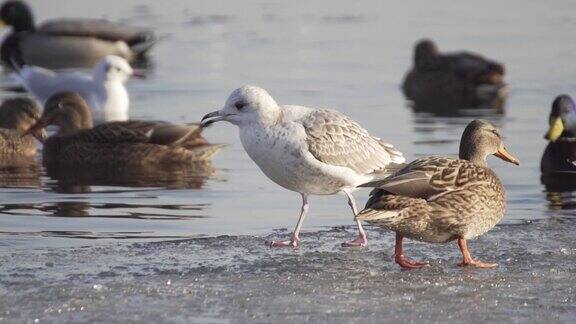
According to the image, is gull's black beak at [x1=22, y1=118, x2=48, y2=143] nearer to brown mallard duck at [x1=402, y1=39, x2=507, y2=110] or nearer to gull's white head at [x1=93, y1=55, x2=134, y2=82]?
gull's white head at [x1=93, y1=55, x2=134, y2=82]

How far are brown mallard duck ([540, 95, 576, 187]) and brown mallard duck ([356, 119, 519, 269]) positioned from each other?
433 centimetres

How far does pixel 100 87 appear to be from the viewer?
19.0 m

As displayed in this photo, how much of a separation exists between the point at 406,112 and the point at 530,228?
8910 millimetres

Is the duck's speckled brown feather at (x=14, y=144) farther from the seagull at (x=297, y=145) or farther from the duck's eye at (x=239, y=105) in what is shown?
the duck's eye at (x=239, y=105)

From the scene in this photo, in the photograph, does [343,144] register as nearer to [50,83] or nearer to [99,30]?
[50,83]

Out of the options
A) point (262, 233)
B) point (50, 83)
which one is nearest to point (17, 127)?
point (50, 83)

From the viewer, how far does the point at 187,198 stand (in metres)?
12.5

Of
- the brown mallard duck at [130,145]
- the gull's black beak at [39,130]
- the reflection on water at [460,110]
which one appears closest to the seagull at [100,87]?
the gull's black beak at [39,130]

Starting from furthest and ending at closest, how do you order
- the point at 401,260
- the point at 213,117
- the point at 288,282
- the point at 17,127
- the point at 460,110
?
the point at 460,110 < the point at 17,127 < the point at 213,117 < the point at 401,260 < the point at 288,282

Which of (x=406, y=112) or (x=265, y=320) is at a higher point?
(x=265, y=320)

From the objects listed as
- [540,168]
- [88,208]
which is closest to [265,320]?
[88,208]

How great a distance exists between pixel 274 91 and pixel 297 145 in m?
10.2

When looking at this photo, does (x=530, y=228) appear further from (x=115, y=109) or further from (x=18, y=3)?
(x=18, y=3)

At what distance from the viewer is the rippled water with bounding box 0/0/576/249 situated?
37.5 feet
